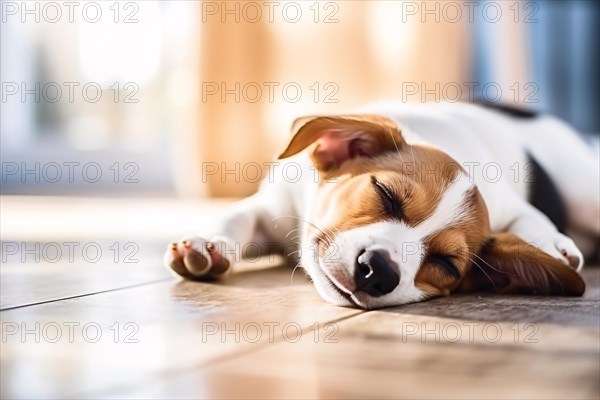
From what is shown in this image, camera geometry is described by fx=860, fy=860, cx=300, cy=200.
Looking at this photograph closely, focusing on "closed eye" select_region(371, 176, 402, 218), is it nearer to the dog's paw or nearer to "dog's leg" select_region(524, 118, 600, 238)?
the dog's paw

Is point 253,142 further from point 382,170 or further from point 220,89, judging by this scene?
point 382,170

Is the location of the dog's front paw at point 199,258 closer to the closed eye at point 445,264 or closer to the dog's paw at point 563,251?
the closed eye at point 445,264

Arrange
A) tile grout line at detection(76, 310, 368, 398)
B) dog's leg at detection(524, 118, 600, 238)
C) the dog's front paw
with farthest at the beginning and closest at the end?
dog's leg at detection(524, 118, 600, 238)
the dog's front paw
tile grout line at detection(76, 310, 368, 398)

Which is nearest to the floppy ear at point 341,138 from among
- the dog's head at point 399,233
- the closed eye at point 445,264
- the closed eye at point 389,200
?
the dog's head at point 399,233

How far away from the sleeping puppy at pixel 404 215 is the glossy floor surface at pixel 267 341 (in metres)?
0.05

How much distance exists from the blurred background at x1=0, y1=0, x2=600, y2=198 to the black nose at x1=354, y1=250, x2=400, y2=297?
2.59 m

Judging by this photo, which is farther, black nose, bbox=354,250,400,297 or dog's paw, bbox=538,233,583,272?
dog's paw, bbox=538,233,583,272

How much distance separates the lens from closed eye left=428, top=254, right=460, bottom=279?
148cm

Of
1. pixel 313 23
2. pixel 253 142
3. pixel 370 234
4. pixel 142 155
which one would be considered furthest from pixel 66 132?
pixel 370 234

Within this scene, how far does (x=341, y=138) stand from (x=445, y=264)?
1.17 feet

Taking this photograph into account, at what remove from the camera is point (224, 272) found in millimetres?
1687

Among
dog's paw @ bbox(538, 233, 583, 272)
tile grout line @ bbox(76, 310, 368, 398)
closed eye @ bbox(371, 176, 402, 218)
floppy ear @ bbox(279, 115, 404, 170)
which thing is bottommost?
dog's paw @ bbox(538, 233, 583, 272)

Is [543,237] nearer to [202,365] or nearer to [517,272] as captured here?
[517,272]

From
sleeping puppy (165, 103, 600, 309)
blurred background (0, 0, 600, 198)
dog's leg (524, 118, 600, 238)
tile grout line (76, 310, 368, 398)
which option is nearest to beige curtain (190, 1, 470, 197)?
blurred background (0, 0, 600, 198)
